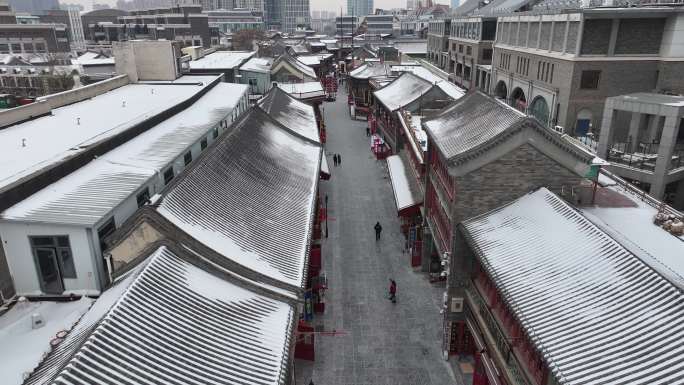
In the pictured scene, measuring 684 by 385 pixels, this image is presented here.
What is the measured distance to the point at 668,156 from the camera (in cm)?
3117

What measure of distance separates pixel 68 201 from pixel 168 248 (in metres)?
5.55

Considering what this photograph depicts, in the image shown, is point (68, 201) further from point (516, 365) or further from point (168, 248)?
point (516, 365)

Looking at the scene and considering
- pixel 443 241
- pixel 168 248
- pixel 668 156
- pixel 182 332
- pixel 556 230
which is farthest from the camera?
pixel 668 156

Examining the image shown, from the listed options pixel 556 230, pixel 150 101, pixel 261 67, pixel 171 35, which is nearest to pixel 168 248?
pixel 556 230

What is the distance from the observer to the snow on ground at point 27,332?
14.4 m

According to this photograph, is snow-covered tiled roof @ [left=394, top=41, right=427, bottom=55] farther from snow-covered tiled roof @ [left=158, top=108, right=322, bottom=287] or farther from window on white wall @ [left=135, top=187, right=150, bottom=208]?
window on white wall @ [left=135, top=187, right=150, bottom=208]

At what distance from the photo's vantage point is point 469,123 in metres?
26.6

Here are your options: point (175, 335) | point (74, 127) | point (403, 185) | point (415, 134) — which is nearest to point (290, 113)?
point (415, 134)

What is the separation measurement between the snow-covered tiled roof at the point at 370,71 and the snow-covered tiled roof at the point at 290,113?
68.5ft

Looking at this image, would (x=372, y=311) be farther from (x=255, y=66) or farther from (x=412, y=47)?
(x=412, y=47)

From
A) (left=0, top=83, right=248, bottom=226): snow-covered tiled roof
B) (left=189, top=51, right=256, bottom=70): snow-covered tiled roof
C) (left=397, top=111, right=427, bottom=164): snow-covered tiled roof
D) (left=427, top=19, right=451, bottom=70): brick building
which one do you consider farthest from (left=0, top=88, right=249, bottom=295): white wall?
(left=427, top=19, right=451, bottom=70): brick building

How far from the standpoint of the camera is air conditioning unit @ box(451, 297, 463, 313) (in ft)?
75.1

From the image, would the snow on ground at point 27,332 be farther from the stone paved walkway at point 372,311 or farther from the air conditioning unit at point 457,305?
the air conditioning unit at point 457,305

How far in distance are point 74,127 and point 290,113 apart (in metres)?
22.9
